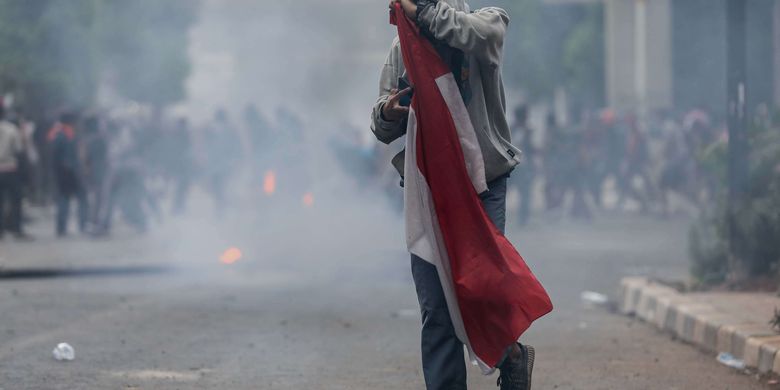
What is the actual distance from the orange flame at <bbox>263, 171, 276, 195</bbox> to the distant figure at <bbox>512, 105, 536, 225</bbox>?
10.0 feet

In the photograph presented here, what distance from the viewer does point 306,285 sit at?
9.20 metres

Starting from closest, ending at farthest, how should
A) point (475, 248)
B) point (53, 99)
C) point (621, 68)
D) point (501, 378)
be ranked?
point (475, 248) < point (501, 378) < point (53, 99) < point (621, 68)

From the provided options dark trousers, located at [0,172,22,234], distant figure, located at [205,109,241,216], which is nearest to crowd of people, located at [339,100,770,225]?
distant figure, located at [205,109,241,216]

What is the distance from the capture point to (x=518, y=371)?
12.9 feet

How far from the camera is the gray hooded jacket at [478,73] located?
3.66 meters

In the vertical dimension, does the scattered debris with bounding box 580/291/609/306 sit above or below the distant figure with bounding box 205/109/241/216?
below

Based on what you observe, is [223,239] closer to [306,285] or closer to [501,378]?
[306,285]

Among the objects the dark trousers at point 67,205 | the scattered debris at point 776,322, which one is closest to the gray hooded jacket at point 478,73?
the scattered debris at point 776,322

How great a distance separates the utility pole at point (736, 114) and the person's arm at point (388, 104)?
13.7 feet

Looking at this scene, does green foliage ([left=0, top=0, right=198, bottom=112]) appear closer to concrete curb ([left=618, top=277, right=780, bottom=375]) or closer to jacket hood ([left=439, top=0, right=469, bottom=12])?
concrete curb ([left=618, top=277, right=780, bottom=375])

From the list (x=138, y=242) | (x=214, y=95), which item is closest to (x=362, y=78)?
(x=214, y=95)

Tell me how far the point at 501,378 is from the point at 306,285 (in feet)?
17.4

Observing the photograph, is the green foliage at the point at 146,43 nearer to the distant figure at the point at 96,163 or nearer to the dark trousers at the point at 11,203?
the distant figure at the point at 96,163

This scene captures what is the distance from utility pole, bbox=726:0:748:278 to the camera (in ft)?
25.0
